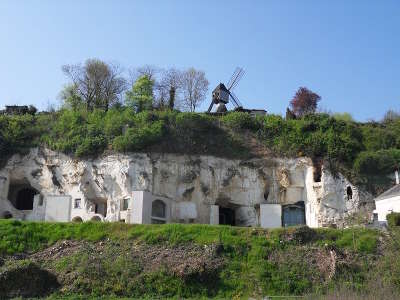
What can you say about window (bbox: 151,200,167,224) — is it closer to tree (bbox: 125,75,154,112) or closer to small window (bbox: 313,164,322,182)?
small window (bbox: 313,164,322,182)

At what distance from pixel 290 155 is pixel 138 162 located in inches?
469

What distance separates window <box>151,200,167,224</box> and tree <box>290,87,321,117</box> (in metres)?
24.0

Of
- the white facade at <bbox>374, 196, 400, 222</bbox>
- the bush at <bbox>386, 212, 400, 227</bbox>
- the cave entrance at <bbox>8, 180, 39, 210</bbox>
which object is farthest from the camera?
the cave entrance at <bbox>8, 180, 39, 210</bbox>

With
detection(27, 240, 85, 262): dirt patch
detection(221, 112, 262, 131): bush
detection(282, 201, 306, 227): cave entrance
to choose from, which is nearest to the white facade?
detection(282, 201, 306, 227): cave entrance

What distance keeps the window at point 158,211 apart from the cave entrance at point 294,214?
9.19m

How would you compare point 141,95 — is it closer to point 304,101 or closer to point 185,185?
point 185,185

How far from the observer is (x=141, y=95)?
50969 mm

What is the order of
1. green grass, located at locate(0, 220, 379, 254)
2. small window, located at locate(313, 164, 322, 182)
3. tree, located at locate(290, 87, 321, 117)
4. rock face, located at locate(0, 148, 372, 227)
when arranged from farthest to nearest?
tree, located at locate(290, 87, 321, 117)
small window, located at locate(313, 164, 322, 182)
rock face, located at locate(0, 148, 372, 227)
green grass, located at locate(0, 220, 379, 254)

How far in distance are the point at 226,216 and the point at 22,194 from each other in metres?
16.5

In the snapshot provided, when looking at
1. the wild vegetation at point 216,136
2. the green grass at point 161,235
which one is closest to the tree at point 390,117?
the wild vegetation at point 216,136

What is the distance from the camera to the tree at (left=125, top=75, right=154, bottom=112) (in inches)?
1973

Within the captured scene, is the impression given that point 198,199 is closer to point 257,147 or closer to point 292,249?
point 257,147

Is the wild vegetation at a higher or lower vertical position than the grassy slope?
higher

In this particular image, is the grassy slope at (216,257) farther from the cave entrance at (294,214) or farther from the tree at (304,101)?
the tree at (304,101)
